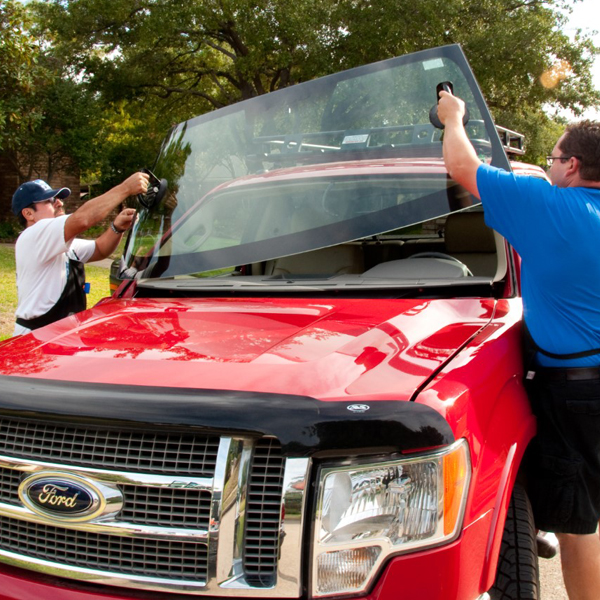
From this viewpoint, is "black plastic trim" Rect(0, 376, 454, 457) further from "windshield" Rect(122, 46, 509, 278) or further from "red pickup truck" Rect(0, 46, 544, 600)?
"windshield" Rect(122, 46, 509, 278)

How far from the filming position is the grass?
8.76m

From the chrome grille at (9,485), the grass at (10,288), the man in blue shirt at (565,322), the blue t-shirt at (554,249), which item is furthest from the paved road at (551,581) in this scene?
the grass at (10,288)

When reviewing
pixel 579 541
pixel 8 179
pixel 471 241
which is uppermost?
pixel 8 179

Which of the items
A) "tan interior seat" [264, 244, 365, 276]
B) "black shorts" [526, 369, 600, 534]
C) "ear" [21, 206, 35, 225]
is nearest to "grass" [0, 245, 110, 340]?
"ear" [21, 206, 35, 225]

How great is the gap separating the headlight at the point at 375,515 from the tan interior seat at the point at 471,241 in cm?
203

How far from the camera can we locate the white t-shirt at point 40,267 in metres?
4.06

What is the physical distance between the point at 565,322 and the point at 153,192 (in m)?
1.97

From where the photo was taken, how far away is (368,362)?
2.05 m

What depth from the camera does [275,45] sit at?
21.4m

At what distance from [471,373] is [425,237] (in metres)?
2.73

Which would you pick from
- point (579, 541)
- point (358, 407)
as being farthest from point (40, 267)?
point (579, 541)

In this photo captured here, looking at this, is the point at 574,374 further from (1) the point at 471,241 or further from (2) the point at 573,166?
(1) the point at 471,241

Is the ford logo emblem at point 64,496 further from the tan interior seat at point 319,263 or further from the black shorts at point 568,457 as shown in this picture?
the tan interior seat at point 319,263

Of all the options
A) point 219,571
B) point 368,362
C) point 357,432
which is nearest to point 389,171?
point 368,362
